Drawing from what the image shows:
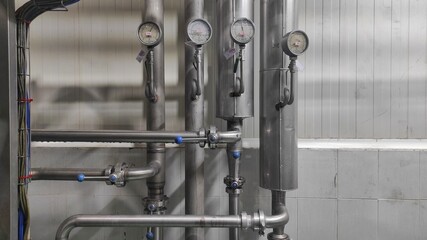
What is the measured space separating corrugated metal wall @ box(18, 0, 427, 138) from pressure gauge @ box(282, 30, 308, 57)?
1.30 feet

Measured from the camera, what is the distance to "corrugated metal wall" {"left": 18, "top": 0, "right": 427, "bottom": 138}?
144 cm

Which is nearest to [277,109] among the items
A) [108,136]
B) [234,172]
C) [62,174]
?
[234,172]

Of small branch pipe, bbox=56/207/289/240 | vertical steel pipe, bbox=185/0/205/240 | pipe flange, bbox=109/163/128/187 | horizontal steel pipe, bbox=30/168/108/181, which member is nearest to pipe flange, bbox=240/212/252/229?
small branch pipe, bbox=56/207/289/240

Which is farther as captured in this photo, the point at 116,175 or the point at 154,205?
the point at 154,205

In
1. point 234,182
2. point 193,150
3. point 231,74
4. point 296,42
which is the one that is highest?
point 296,42

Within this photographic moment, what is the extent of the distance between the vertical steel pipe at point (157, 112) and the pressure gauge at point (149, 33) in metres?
0.19

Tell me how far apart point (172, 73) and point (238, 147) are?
594mm

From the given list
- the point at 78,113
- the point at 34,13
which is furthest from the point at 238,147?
the point at 34,13

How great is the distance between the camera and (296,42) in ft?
3.56

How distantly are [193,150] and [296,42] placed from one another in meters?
0.73

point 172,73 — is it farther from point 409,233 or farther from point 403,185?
point 409,233

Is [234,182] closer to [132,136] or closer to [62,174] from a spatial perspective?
[132,136]

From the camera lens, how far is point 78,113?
1466mm

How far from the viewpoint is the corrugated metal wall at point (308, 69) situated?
1439 millimetres
